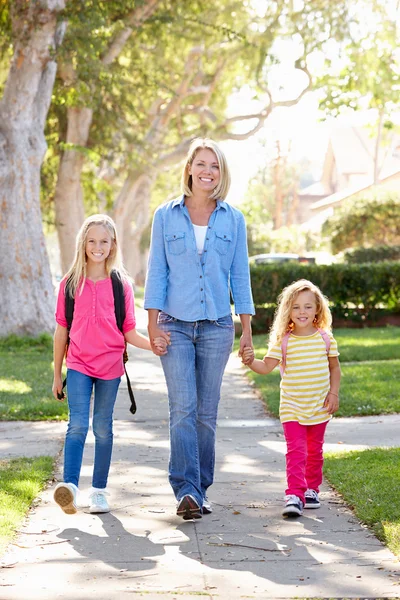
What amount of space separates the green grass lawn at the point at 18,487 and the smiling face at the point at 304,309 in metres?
1.92

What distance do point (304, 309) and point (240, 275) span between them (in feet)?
1.68

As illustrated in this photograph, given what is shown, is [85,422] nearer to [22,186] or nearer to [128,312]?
[128,312]

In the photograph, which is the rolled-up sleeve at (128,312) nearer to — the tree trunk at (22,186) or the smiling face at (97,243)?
the smiling face at (97,243)

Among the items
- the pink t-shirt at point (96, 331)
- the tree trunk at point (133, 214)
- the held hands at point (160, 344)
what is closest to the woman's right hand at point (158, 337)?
the held hands at point (160, 344)

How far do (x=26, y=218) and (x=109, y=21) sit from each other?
585cm

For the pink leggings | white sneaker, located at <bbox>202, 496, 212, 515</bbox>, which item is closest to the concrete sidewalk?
white sneaker, located at <bbox>202, 496, 212, 515</bbox>

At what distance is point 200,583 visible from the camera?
4.43 metres

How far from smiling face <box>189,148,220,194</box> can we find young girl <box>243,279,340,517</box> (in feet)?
2.95

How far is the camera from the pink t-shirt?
229 inches

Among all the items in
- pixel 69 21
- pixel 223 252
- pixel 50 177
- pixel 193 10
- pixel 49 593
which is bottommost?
pixel 49 593

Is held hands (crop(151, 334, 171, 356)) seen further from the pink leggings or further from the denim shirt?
the pink leggings

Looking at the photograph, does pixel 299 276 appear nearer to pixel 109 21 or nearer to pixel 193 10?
pixel 109 21

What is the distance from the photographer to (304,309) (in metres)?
6.02

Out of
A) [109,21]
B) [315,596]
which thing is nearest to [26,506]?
[315,596]
